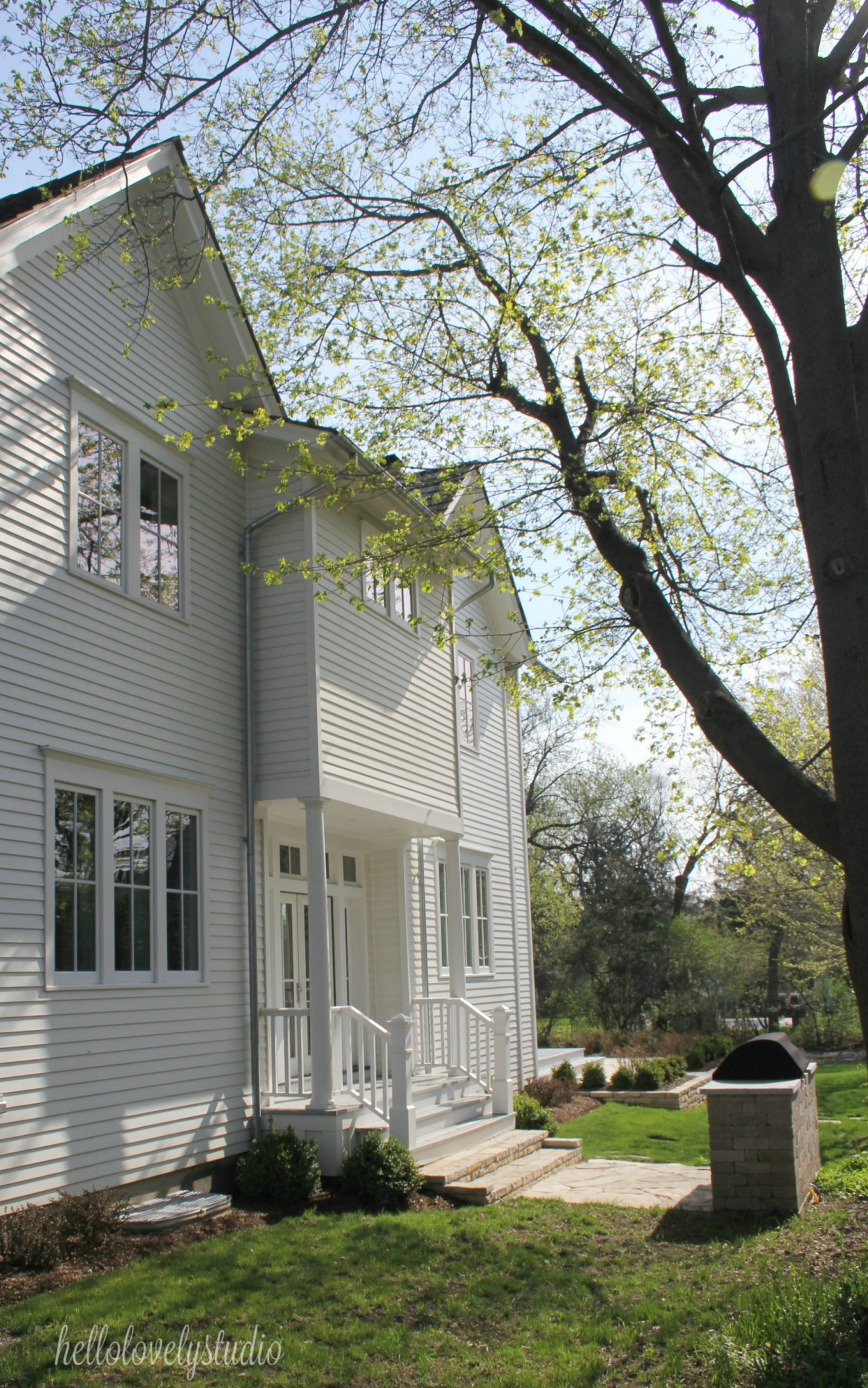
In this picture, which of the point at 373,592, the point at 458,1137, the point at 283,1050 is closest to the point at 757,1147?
the point at 458,1137

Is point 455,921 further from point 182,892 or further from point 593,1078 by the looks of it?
point 593,1078

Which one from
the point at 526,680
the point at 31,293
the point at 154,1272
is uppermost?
the point at 31,293

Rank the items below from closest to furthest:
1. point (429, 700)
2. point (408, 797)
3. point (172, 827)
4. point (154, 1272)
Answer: point (154, 1272), point (172, 827), point (408, 797), point (429, 700)

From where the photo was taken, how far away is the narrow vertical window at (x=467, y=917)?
17.4m

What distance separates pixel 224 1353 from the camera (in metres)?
6.00

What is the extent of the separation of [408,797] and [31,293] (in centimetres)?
718

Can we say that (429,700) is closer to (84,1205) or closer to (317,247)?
(317,247)

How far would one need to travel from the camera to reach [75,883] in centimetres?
916

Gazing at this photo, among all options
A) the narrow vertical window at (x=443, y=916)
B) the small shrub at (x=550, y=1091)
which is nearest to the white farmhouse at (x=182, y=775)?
the narrow vertical window at (x=443, y=916)

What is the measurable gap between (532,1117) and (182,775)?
6.95 metres

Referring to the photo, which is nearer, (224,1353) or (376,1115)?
(224,1353)

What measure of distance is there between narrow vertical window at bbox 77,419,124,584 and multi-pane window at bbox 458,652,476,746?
8490 millimetres

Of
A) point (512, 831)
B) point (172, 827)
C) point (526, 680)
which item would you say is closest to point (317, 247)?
point (526, 680)

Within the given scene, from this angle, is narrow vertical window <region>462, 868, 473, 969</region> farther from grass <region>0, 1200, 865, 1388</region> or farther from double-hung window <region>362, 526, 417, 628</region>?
grass <region>0, 1200, 865, 1388</region>
